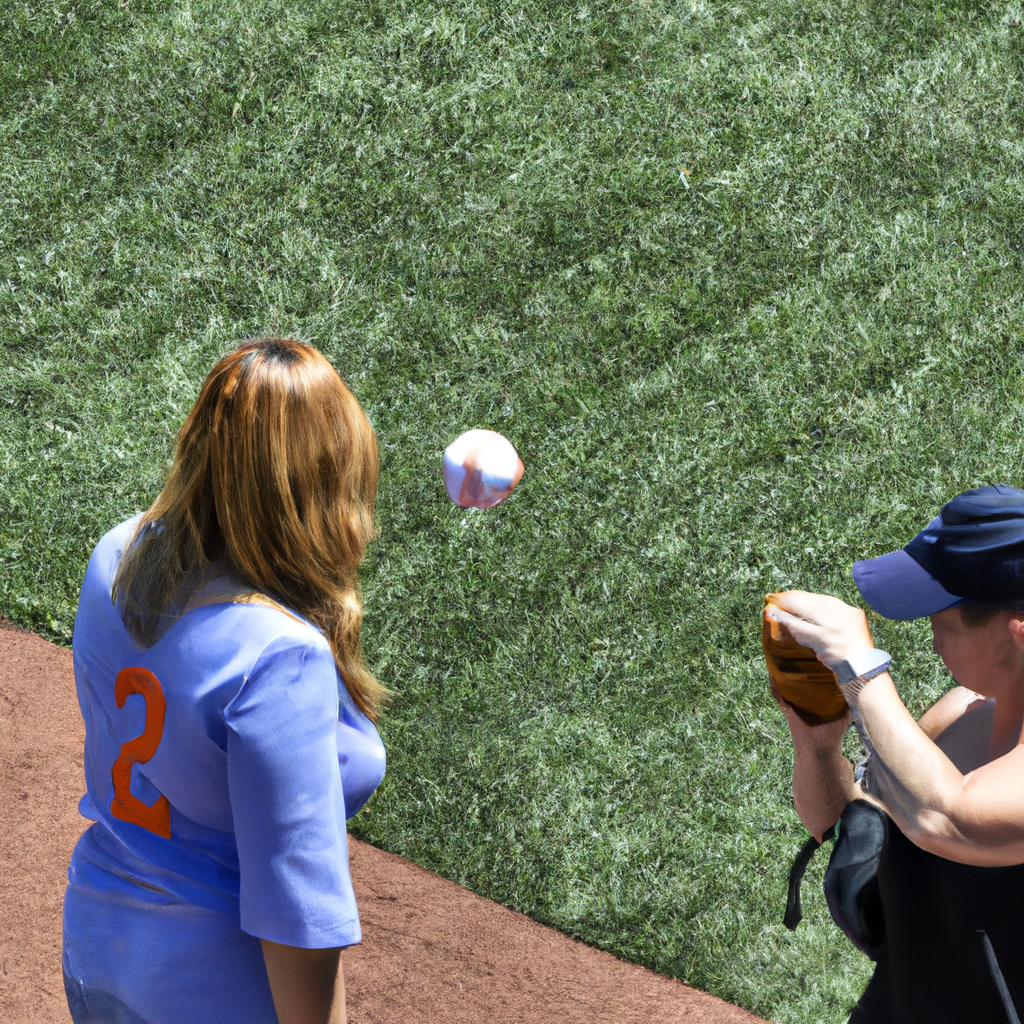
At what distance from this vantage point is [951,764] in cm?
191

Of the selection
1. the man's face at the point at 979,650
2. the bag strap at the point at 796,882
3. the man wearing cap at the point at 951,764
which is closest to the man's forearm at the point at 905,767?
the man wearing cap at the point at 951,764

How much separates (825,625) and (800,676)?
0.87ft

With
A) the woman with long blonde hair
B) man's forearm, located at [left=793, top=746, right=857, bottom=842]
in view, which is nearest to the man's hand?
man's forearm, located at [left=793, top=746, right=857, bottom=842]

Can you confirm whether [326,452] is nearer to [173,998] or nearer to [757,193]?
[173,998]

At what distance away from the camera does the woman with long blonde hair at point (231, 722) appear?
1727 mm

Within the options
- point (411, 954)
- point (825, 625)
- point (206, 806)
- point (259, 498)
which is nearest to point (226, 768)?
point (206, 806)

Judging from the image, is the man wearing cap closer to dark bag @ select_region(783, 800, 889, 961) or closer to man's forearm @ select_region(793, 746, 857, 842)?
dark bag @ select_region(783, 800, 889, 961)

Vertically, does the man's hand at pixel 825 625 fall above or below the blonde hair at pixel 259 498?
below

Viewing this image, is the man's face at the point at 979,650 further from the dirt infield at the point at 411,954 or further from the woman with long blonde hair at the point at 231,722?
the dirt infield at the point at 411,954

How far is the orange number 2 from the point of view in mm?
1800

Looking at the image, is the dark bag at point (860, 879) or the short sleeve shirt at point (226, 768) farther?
the dark bag at point (860, 879)

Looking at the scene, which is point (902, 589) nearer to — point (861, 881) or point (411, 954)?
point (861, 881)

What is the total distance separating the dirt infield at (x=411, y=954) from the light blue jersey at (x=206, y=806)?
7.22ft

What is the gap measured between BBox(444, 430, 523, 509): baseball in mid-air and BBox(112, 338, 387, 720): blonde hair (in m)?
2.38
